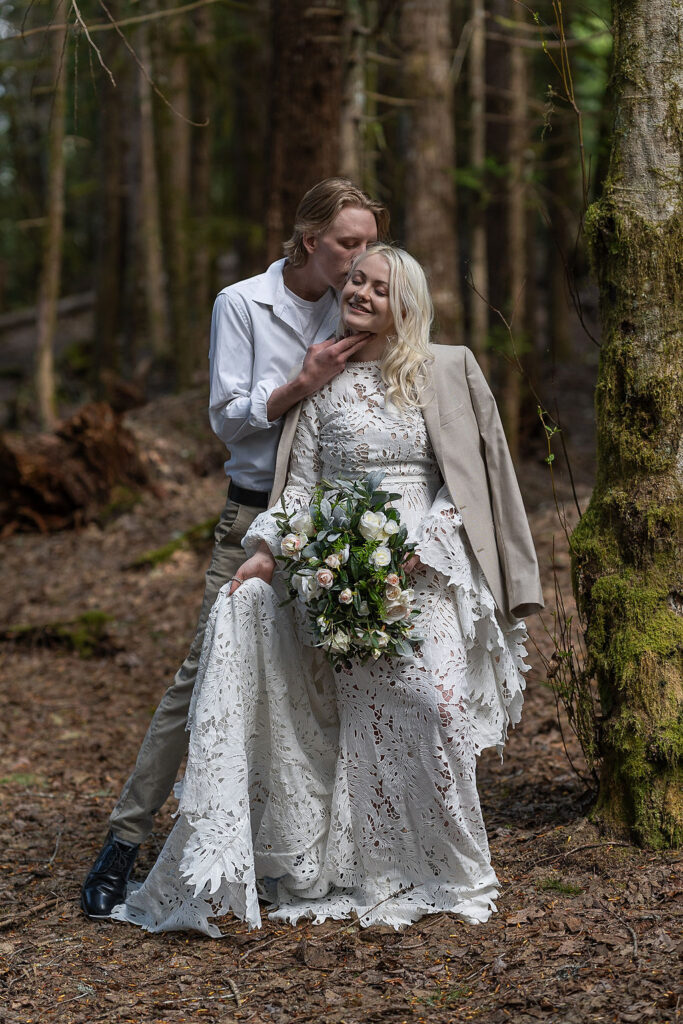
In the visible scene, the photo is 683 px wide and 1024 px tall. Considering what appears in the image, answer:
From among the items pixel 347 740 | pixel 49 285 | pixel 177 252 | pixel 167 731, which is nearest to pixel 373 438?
pixel 347 740

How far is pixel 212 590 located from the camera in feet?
13.8

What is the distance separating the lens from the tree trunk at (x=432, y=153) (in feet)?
28.8

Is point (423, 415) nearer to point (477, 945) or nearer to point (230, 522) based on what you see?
point (230, 522)

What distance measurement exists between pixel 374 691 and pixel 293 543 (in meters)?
0.69

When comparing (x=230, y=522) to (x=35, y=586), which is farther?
(x=35, y=586)

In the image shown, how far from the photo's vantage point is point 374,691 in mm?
3904

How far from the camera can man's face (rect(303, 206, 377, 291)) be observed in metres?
4.02

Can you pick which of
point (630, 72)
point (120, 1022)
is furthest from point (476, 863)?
point (630, 72)

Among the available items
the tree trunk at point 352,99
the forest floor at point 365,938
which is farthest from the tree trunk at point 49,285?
the forest floor at point 365,938

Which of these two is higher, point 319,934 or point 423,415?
point 423,415

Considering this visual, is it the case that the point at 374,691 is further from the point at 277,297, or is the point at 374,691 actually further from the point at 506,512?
the point at 277,297

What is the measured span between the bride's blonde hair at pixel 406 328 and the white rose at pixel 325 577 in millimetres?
761

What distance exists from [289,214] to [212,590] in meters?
4.13

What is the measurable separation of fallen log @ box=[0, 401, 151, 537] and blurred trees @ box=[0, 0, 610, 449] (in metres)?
2.43
